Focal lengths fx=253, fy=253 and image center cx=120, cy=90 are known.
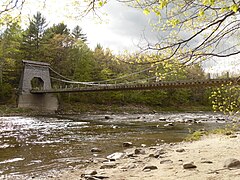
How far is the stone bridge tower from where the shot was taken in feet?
95.5

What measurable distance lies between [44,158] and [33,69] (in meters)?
27.1

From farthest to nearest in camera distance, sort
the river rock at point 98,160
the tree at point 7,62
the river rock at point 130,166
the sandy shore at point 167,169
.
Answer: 1. the tree at point 7,62
2. the river rock at point 98,160
3. the river rock at point 130,166
4. the sandy shore at point 167,169

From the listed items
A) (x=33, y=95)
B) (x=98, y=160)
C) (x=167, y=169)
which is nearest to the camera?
(x=167, y=169)

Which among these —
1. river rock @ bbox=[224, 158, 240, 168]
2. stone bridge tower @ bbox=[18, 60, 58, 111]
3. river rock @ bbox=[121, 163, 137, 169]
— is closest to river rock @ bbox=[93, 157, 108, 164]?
river rock @ bbox=[121, 163, 137, 169]

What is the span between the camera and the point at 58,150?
23.0 ft

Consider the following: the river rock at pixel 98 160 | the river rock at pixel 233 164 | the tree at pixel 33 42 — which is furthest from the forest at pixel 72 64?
the river rock at pixel 233 164

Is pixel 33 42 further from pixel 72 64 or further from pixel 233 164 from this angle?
pixel 233 164

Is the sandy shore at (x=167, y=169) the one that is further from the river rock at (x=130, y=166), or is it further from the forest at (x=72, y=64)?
the forest at (x=72, y=64)

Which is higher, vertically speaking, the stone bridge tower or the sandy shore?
the stone bridge tower

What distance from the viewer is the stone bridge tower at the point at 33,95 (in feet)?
95.5

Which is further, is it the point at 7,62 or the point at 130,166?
the point at 7,62

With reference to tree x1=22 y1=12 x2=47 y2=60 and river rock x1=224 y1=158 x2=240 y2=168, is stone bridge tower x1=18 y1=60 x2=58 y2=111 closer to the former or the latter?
tree x1=22 y1=12 x2=47 y2=60

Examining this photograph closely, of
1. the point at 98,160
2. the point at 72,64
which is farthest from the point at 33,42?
the point at 98,160

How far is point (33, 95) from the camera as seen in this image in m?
30.2
